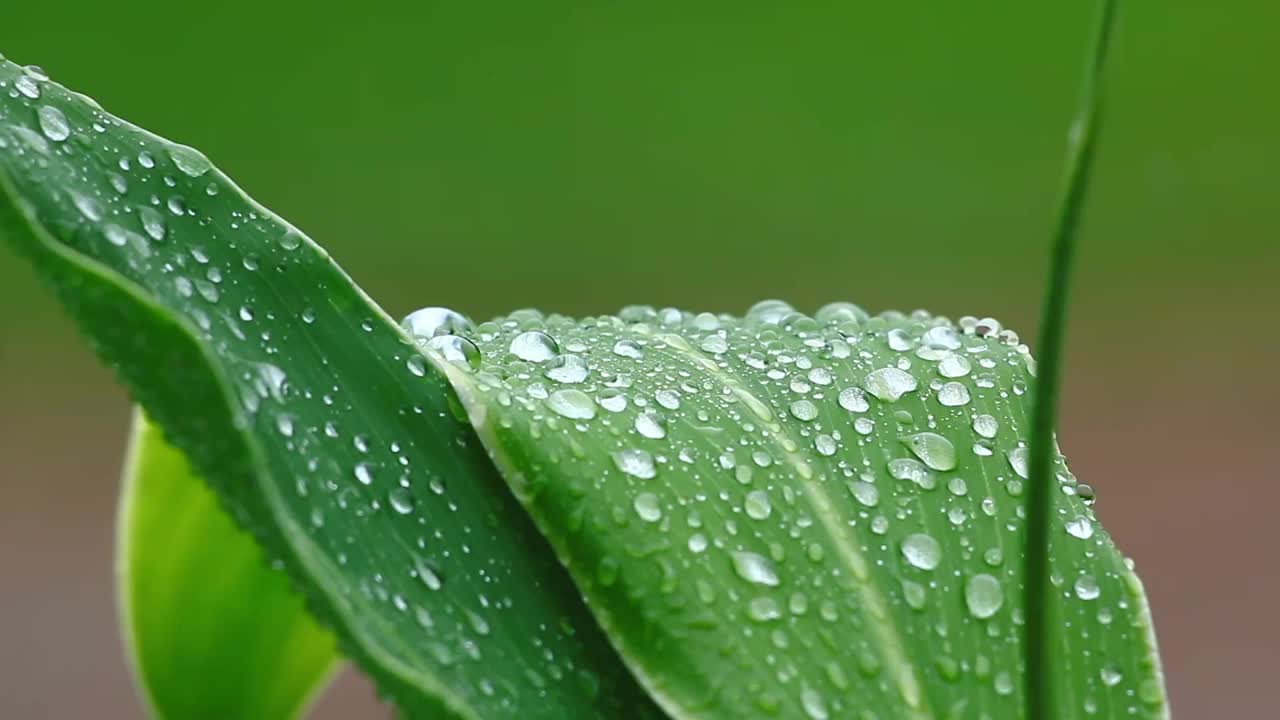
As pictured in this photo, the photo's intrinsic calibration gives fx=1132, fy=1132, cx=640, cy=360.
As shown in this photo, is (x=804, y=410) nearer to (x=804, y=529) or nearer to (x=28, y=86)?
(x=804, y=529)

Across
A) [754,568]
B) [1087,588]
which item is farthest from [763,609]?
[1087,588]

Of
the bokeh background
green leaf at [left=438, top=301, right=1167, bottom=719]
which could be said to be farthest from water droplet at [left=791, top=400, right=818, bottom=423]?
the bokeh background

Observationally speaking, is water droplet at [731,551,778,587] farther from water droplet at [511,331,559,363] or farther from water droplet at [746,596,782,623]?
water droplet at [511,331,559,363]

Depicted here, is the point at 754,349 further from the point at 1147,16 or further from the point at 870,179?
the point at 1147,16

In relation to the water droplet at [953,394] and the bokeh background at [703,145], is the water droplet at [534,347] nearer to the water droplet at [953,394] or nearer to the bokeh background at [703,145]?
the water droplet at [953,394]

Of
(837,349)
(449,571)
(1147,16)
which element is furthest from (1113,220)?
(449,571)

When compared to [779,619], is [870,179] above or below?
above

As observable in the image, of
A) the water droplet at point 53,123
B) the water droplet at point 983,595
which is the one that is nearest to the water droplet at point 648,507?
the water droplet at point 983,595
